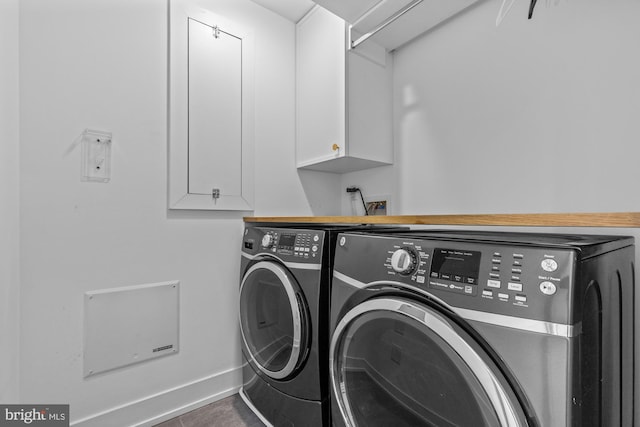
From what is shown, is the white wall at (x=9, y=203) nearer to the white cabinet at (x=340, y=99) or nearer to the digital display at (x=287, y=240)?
the digital display at (x=287, y=240)

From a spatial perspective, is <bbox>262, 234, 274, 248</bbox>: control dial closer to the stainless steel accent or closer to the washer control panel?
the washer control panel

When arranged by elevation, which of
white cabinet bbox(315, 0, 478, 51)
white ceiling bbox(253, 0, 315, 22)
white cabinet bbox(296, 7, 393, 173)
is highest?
white ceiling bbox(253, 0, 315, 22)

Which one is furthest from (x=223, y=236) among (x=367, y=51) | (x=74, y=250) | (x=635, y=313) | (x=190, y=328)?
(x=635, y=313)

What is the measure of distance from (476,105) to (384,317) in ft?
4.06

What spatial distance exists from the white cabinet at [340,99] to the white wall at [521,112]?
0.41 ft

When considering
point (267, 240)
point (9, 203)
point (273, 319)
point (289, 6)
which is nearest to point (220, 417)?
point (273, 319)

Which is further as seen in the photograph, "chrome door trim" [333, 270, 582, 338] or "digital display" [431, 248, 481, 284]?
"digital display" [431, 248, 481, 284]

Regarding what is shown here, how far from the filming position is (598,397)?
2.01ft

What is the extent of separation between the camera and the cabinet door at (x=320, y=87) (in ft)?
5.54

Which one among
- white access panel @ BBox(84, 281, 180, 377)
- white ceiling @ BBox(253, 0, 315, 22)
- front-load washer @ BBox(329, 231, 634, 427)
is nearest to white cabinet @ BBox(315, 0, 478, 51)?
white ceiling @ BBox(253, 0, 315, 22)

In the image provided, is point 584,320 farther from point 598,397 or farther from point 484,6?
point 484,6

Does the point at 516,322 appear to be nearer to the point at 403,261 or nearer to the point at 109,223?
the point at 403,261

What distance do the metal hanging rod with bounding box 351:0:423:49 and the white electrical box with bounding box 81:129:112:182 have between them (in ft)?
4.61

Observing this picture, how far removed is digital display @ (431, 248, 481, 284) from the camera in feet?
2.19
